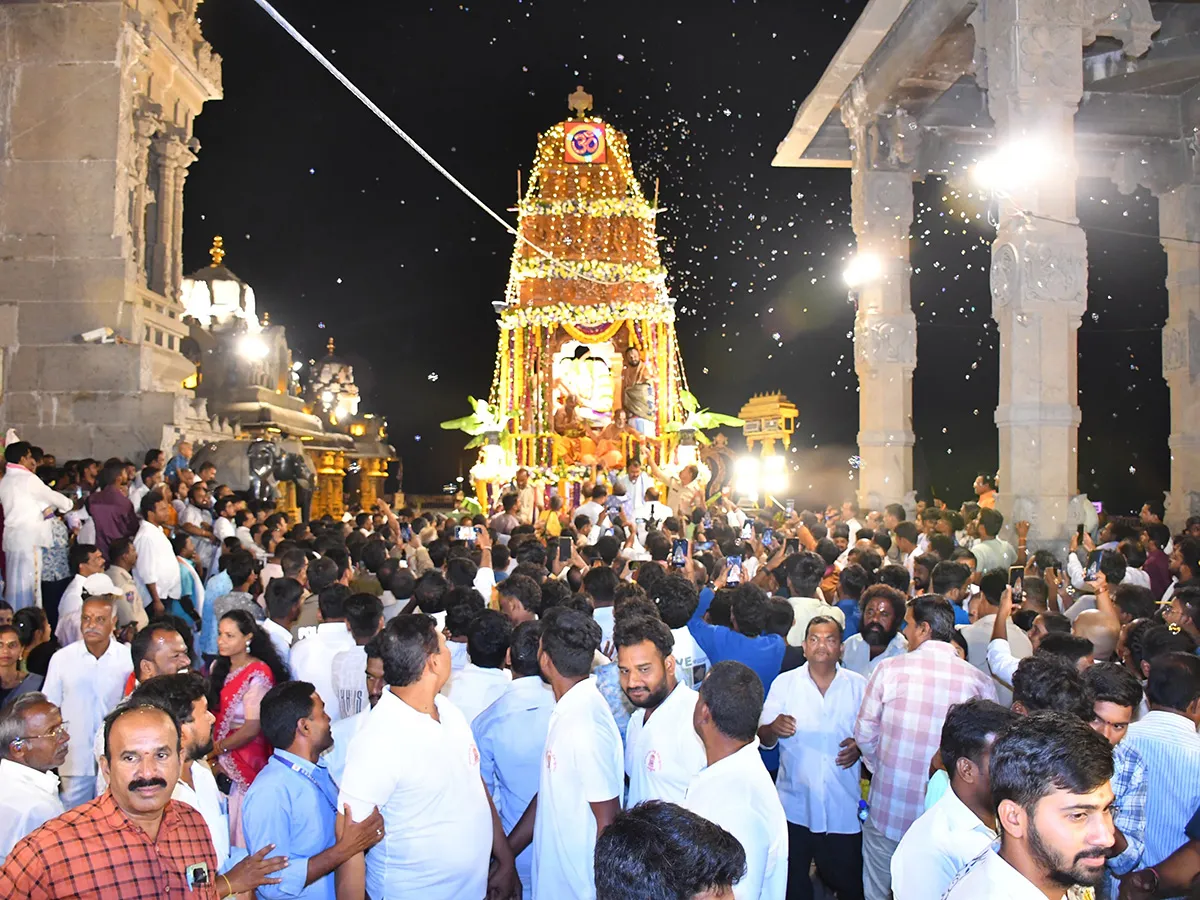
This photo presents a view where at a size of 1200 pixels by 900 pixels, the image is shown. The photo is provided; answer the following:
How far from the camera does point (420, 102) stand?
32.2 meters

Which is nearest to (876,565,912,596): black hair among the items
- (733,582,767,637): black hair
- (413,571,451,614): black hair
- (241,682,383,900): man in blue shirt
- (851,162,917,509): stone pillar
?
(733,582,767,637): black hair

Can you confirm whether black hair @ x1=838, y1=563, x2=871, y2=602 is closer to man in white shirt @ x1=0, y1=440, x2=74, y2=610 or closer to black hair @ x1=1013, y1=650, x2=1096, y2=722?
black hair @ x1=1013, y1=650, x2=1096, y2=722

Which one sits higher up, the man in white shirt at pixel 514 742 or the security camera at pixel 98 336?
the security camera at pixel 98 336

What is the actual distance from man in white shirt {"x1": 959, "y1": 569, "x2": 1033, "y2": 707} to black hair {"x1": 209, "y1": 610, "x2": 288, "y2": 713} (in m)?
3.66

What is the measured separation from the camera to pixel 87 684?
18.4ft

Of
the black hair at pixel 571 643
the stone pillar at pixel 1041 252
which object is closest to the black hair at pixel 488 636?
the black hair at pixel 571 643

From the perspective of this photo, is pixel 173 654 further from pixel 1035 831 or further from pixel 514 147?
pixel 514 147

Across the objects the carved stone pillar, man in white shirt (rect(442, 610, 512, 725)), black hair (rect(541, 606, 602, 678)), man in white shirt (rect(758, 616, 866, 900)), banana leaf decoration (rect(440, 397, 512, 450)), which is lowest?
man in white shirt (rect(758, 616, 866, 900))

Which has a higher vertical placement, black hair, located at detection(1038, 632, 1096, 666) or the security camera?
the security camera

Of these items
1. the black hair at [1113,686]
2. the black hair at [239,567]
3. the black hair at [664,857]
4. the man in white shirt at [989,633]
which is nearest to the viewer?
the black hair at [664,857]

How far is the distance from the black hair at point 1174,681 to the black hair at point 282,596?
4.66 meters

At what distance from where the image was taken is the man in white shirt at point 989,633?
212 inches

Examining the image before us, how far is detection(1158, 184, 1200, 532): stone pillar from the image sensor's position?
602 inches

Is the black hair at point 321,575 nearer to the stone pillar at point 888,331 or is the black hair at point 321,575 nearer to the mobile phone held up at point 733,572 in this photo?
the mobile phone held up at point 733,572
